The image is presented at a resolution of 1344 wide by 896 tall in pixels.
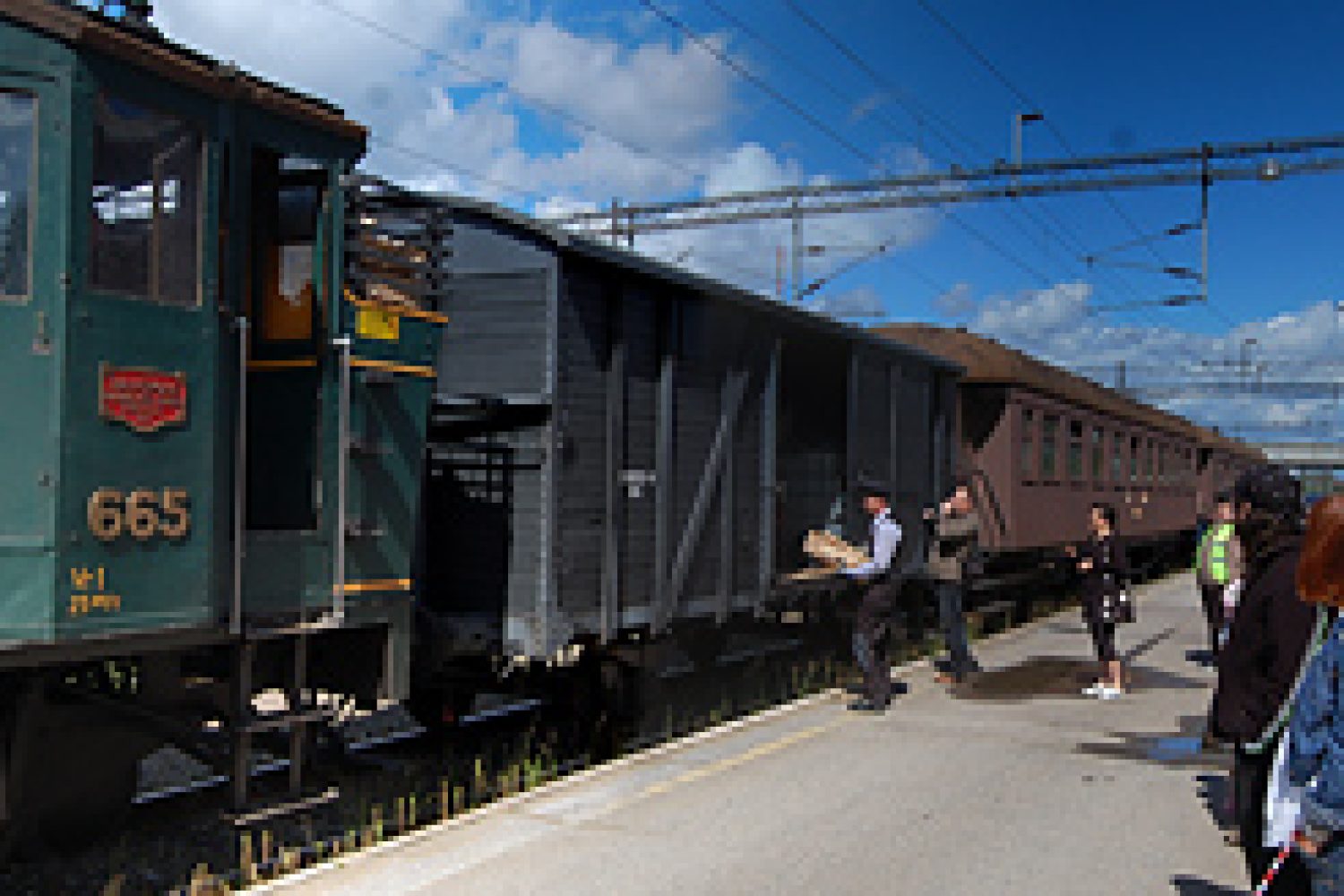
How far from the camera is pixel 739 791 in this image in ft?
22.7

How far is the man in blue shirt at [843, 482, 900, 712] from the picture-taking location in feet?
31.3

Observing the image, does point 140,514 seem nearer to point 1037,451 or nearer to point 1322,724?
point 1322,724

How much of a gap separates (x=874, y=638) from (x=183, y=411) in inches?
Result: 252

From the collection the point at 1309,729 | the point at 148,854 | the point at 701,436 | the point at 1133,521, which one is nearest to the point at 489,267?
the point at 701,436

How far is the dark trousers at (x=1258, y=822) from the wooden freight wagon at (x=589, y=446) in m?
4.20

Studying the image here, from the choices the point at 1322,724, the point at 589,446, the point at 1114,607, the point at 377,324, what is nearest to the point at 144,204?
the point at 377,324

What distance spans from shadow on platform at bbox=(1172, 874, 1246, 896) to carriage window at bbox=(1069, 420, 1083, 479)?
13211 millimetres

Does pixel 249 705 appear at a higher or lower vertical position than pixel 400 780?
higher

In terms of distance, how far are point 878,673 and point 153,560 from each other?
622 cm

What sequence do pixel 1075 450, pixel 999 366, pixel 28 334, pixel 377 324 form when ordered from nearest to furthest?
pixel 28 334, pixel 377 324, pixel 999 366, pixel 1075 450

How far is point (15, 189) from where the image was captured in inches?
176

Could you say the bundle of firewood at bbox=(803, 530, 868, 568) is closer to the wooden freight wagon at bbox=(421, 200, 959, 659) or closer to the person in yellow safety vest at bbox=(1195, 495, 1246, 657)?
the wooden freight wagon at bbox=(421, 200, 959, 659)

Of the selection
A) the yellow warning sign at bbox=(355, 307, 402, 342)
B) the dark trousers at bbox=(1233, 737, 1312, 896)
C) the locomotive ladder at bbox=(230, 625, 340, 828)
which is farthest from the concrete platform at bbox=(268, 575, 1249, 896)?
the yellow warning sign at bbox=(355, 307, 402, 342)

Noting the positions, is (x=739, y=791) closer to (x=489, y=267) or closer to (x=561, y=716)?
Result: (x=561, y=716)
